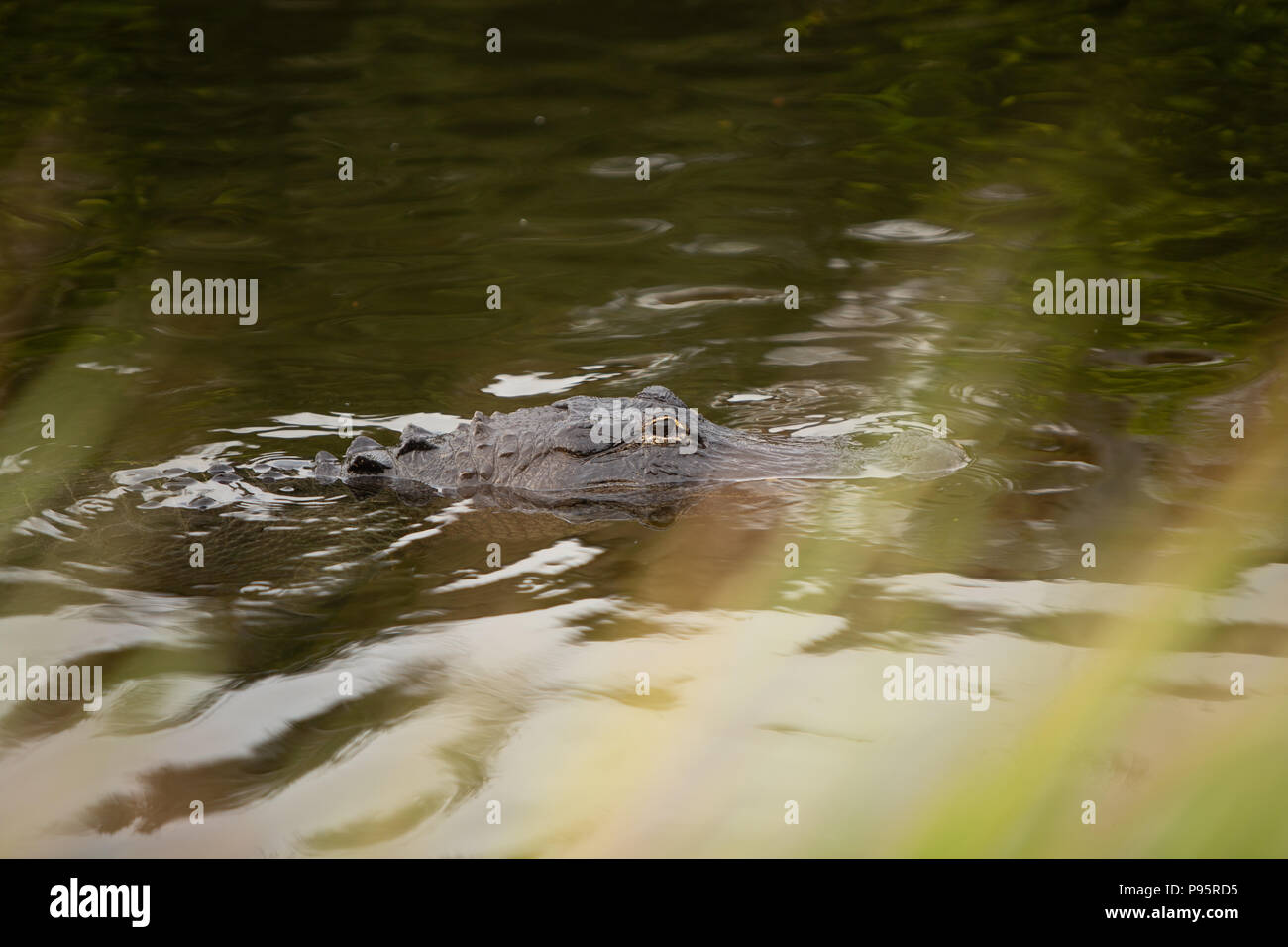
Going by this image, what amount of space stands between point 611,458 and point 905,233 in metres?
4.75

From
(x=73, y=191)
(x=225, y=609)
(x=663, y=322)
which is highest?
(x=73, y=191)

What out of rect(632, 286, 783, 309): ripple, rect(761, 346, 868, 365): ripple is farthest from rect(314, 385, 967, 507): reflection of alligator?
rect(632, 286, 783, 309): ripple

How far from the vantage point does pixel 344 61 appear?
15.0m

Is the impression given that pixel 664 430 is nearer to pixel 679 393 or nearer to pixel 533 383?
pixel 679 393

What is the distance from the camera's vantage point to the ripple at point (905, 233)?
1035cm

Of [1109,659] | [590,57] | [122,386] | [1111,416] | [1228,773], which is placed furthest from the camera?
[590,57]

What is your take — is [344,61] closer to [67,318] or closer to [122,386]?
[67,318]

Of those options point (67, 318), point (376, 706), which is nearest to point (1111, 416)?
point (376, 706)

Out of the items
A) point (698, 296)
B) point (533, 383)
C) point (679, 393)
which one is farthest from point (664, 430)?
point (698, 296)

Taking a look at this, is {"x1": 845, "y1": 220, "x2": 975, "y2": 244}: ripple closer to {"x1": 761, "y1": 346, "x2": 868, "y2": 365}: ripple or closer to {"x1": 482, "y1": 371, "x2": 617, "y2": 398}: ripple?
{"x1": 761, "y1": 346, "x2": 868, "y2": 365}: ripple

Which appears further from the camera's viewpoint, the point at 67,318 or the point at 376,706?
the point at 67,318

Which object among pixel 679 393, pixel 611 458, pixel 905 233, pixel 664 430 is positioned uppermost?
pixel 905 233

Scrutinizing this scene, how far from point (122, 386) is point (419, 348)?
1.94 meters

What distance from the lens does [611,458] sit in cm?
679
